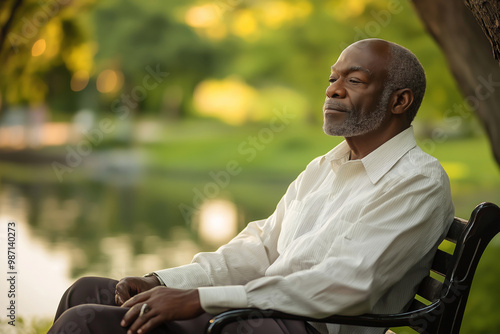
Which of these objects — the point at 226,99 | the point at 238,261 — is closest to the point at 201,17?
the point at 226,99

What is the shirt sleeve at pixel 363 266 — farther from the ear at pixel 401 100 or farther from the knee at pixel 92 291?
the knee at pixel 92 291

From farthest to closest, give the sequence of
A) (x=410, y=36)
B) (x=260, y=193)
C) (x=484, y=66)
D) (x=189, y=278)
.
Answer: (x=260, y=193) → (x=410, y=36) → (x=484, y=66) → (x=189, y=278)

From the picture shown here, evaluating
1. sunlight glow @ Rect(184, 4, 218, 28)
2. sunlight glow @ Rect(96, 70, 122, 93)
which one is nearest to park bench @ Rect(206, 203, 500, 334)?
sunlight glow @ Rect(184, 4, 218, 28)

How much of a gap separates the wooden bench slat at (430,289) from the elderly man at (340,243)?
0.03 m

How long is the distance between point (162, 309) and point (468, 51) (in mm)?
1913

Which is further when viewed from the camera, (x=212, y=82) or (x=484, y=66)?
(x=212, y=82)

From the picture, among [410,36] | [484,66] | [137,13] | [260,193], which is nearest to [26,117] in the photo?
[137,13]

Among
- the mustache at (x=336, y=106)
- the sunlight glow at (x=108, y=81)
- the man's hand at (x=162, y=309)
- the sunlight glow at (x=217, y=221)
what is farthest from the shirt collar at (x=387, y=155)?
the sunlight glow at (x=108, y=81)

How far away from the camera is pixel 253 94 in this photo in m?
17.5

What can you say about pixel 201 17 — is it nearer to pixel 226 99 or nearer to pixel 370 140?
pixel 226 99

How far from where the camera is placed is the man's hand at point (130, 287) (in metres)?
1.58

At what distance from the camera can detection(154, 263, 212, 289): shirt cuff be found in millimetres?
1660

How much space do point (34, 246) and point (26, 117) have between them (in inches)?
460

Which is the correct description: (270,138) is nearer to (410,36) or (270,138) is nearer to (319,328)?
(410,36)
